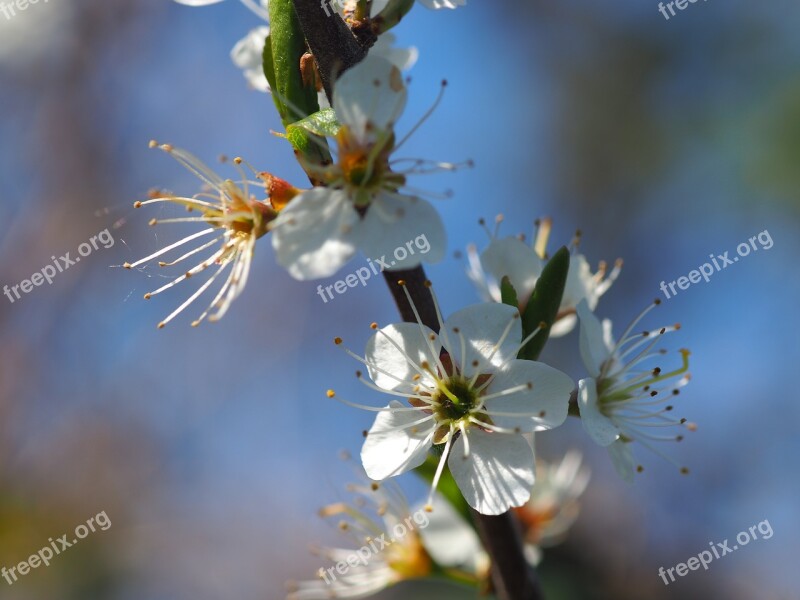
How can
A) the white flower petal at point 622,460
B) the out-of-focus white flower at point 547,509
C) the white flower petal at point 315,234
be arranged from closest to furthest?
the white flower petal at point 315,234, the white flower petal at point 622,460, the out-of-focus white flower at point 547,509

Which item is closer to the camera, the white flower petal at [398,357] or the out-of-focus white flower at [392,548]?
the white flower petal at [398,357]

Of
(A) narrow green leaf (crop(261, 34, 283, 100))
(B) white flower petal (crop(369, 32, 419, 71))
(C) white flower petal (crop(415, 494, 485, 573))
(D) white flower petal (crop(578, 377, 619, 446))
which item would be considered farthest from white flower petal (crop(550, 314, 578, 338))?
(A) narrow green leaf (crop(261, 34, 283, 100))

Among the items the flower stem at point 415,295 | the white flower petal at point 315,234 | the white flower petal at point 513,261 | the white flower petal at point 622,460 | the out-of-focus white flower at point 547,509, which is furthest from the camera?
the out-of-focus white flower at point 547,509

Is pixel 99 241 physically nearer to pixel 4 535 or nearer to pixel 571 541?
pixel 4 535

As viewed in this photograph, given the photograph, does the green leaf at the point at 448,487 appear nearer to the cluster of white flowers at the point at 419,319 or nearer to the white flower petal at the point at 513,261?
the cluster of white flowers at the point at 419,319

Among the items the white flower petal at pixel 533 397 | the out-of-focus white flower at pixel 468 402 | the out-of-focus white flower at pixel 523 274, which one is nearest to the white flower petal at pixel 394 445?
the out-of-focus white flower at pixel 468 402

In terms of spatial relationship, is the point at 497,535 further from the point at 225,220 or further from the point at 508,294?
the point at 225,220

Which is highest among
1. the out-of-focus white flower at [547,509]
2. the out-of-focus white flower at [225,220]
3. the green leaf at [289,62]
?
the green leaf at [289,62]
